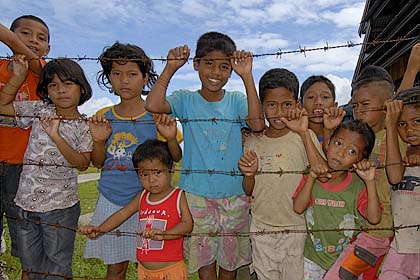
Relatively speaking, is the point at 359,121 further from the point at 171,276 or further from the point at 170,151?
the point at 171,276

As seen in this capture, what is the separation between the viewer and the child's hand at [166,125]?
9.81 feet

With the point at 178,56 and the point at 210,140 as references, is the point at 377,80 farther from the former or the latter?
the point at 178,56

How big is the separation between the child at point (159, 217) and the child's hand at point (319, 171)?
31.6 inches

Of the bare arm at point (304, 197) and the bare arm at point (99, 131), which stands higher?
the bare arm at point (99, 131)

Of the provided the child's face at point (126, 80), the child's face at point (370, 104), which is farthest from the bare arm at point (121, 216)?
the child's face at point (370, 104)

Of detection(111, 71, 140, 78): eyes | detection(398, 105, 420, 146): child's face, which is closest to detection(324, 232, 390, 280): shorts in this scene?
detection(398, 105, 420, 146): child's face

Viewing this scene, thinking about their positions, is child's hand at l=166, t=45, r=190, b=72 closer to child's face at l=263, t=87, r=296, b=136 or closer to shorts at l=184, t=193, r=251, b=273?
child's face at l=263, t=87, r=296, b=136

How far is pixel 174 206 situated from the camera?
302 cm

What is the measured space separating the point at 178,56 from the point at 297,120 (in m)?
0.81

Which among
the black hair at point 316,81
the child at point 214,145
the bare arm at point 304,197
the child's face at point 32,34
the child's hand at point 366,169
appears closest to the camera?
the child's hand at point 366,169

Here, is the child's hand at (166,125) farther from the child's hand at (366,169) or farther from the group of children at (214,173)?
the child's hand at (366,169)

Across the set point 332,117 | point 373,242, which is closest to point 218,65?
point 332,117

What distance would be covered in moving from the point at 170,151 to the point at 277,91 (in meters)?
0.79

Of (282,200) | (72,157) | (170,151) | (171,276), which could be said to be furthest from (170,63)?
(171,276)
